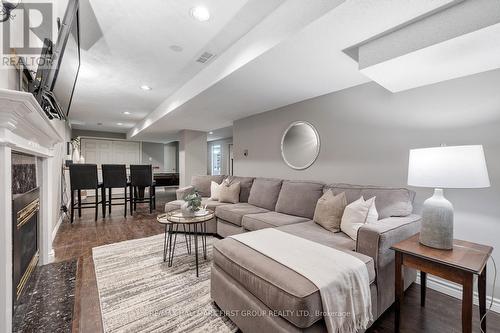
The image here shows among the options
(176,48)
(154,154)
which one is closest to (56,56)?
(176,48)

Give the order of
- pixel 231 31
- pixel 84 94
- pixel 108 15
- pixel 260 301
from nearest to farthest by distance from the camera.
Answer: pixel 260 301 < pixel 108 15 < pixel 231 31 < pixel 84 94

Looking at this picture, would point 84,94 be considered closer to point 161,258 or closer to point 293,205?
point 161,258

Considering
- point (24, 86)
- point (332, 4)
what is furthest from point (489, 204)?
point (24, 86)

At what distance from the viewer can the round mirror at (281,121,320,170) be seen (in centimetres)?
318

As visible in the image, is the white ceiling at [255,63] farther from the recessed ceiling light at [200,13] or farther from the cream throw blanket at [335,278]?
the cream throw blanket at [335,278]

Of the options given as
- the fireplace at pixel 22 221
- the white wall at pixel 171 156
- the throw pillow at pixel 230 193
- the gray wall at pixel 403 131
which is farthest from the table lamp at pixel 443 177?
the white wall at pixel 171 156

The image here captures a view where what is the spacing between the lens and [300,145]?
3375 mm

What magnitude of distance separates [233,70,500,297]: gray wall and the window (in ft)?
18.0

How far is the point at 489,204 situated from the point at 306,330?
1.94 metres

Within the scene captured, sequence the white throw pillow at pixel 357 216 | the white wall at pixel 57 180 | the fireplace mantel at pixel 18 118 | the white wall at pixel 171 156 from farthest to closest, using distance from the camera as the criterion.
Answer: the white wall at pixel 171 156, the white wall at pixel 57 180, the white throw pillow at pixel 357 216, the fireplace mantel at pixel 18 118

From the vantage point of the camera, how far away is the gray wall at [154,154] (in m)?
9.27

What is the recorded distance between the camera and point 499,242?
5.68 ft

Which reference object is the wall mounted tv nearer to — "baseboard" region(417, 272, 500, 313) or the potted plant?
the potted plant

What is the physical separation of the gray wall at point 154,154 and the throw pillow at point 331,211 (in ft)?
28.8
